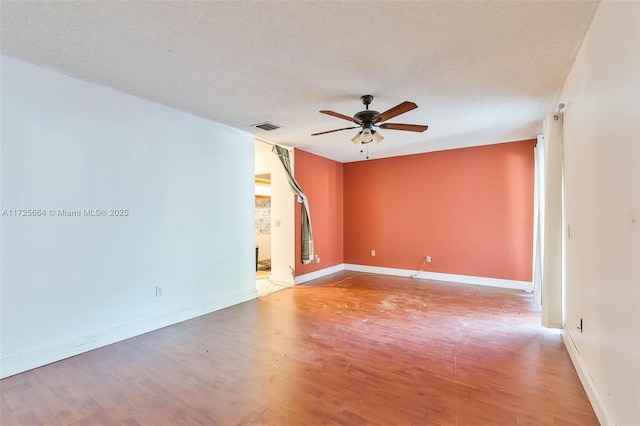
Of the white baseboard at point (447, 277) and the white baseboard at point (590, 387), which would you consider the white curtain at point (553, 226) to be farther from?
the white baseboard at point (447, 277)

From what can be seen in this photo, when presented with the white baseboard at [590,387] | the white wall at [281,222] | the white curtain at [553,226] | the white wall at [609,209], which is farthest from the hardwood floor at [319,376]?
the white wall at [281,222]

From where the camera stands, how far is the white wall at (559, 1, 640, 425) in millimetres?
1399

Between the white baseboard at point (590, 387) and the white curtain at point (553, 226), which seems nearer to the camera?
the white baseboard at point (590, 387)

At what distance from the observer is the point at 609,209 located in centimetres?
171

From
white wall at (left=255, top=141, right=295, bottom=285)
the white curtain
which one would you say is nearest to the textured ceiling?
the white curtain

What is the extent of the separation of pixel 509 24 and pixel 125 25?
101 inches

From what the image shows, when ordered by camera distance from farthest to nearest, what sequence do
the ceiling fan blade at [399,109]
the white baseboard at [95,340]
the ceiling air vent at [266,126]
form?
the ceiling air vent at [266,126]
the ceiling fan blade at [399,109]
the white baseboard at [95,340]

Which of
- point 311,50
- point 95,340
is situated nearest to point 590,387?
point 311,50

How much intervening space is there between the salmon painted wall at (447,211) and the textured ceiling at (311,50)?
5.61 ft

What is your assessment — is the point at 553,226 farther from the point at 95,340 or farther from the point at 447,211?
the point at 95,340

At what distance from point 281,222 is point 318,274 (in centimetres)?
135

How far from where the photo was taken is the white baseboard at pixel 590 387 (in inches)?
68.1

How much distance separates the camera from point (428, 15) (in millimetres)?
1871

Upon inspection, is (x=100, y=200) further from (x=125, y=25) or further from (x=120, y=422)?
(x=120, y=422)
